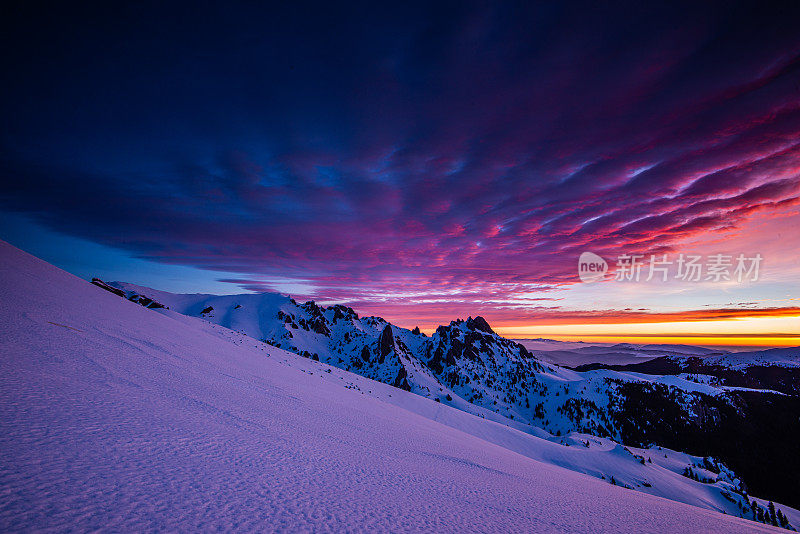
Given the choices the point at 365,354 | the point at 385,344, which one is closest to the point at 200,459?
the point at 365,354

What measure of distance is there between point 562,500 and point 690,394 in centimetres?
21448

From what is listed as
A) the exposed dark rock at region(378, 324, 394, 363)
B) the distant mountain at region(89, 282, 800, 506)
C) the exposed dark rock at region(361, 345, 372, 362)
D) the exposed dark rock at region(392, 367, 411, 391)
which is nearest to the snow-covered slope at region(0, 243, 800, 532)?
the distant mountain at region(89, 282, 800, 506)

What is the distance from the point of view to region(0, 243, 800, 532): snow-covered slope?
2.58m

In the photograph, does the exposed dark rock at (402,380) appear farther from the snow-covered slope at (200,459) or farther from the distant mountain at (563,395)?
the snow-covered slope at (200,459)

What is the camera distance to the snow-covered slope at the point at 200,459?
2.58m

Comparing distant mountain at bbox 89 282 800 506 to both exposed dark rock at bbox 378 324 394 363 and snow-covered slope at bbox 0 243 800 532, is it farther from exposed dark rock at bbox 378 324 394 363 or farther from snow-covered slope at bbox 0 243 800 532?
snow-covered slope at bbox 0 243 800 532

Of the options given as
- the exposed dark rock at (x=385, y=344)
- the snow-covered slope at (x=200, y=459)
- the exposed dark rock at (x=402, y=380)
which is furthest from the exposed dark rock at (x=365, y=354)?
the snow-covered slope at (x=200, y=459)

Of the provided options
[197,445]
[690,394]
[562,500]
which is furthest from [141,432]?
[690,394]

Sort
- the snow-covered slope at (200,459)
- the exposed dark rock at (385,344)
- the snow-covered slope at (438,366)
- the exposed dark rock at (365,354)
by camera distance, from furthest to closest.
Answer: the exposed dark rock at (385,344), the exposed dark rock at (365,354), the snow-covered slope at (438,366), the snow-covered slope at (200,459)

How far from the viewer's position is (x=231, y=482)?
3.32 meters

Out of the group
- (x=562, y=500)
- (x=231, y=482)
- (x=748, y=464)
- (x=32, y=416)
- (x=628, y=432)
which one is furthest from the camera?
(x=628, y=432)

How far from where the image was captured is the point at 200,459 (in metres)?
3.73

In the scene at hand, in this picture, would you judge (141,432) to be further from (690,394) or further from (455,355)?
(690,394)

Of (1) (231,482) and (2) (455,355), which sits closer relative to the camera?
(1) (231,482)
